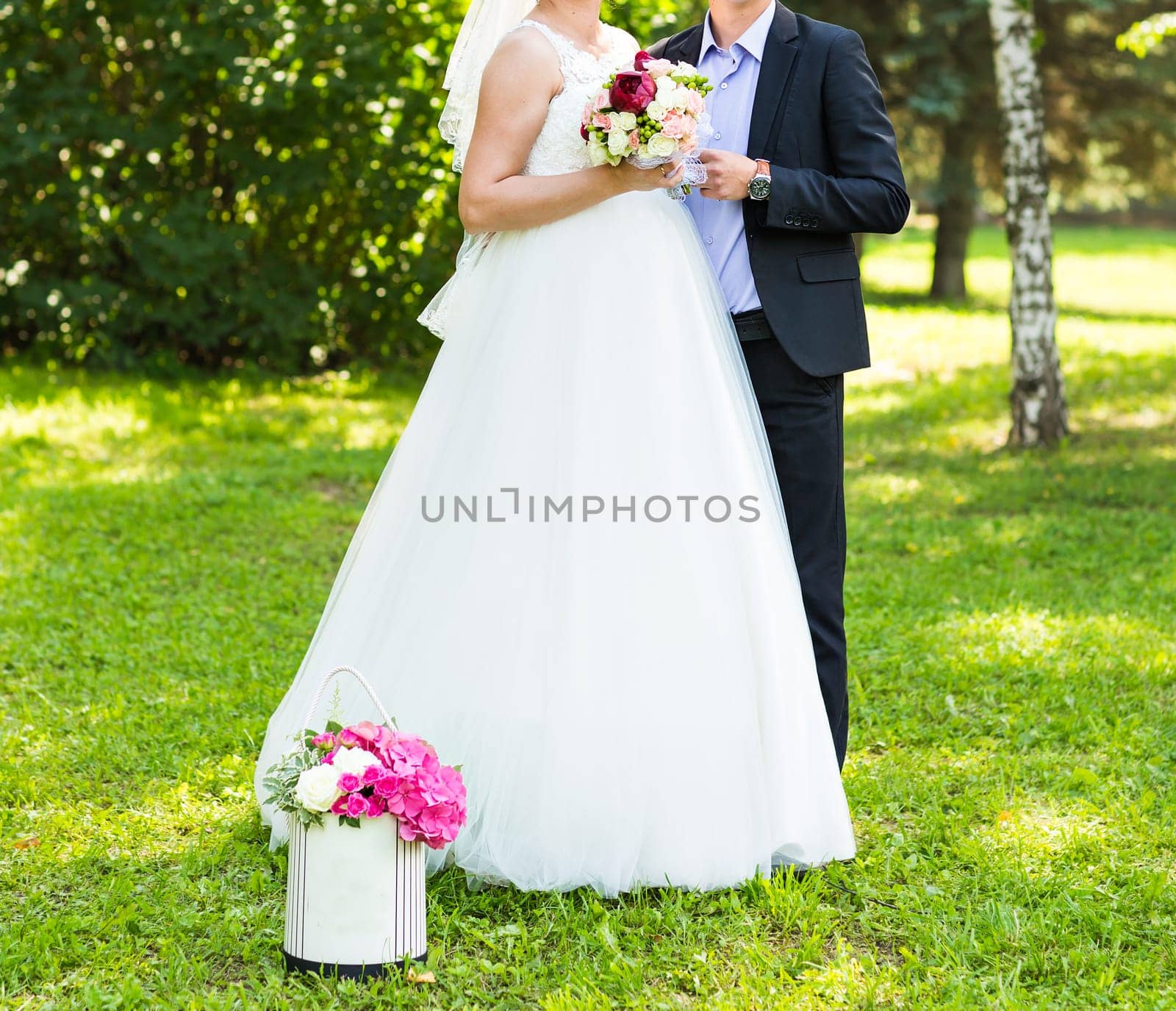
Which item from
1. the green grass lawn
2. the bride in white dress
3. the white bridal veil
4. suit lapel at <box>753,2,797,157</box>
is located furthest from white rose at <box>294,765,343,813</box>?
suit lapel at <box>753,2,797,157</box>

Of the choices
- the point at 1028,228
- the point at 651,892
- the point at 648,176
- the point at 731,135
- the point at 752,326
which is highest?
the point at 731,135

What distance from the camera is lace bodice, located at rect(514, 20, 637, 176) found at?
328 centimetres

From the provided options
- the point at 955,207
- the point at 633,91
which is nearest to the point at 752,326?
the point at 633,91

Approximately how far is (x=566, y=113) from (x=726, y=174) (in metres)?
0.45

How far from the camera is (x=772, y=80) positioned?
3391 mm

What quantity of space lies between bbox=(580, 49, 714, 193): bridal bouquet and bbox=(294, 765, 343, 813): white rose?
1605mm

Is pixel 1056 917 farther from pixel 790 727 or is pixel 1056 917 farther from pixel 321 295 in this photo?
pixel 321 295

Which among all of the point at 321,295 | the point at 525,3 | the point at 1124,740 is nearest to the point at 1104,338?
the point at 321,295

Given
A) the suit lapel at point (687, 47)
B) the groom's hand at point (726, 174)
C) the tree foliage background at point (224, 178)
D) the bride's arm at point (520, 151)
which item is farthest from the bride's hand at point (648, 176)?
the tree foliage background at point (224, 178)

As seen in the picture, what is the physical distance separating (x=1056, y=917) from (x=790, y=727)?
0.79 metres

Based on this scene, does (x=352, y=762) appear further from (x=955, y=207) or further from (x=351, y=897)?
Result: (x=955, y=207)

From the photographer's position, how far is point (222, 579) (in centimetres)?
592

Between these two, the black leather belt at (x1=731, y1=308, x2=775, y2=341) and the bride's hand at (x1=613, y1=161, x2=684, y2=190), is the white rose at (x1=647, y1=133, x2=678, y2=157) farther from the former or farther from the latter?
the black leather belt at (x1=731, y1=308, x2=775, y2=341)

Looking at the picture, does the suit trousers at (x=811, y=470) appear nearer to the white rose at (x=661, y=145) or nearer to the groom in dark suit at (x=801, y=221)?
the groom in dark suit at (x=801, y=221)
